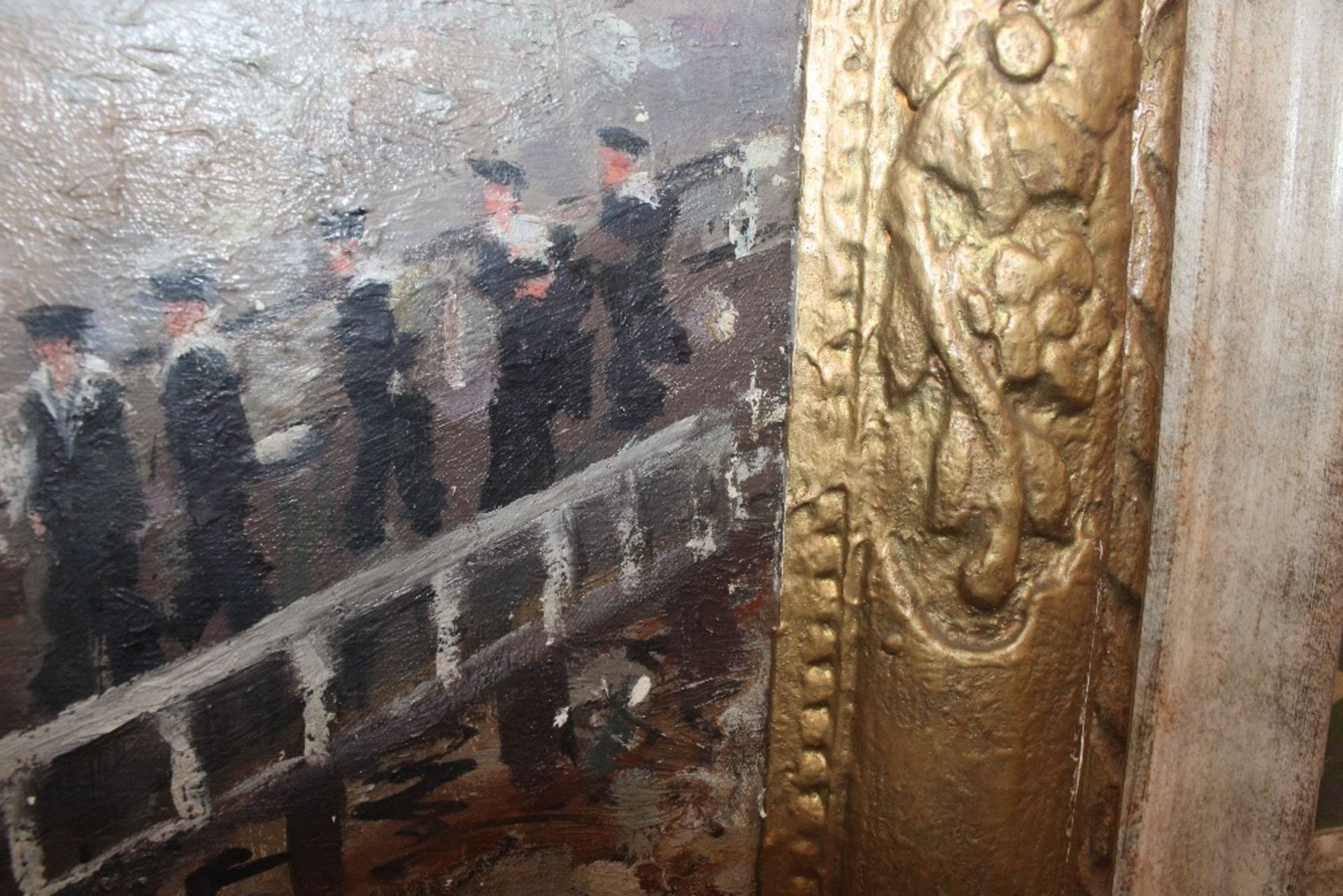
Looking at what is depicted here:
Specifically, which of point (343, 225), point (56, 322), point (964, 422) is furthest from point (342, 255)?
point (964, 422)

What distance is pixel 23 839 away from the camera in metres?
0.84

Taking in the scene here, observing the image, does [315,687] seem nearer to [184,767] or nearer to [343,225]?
[184,767]

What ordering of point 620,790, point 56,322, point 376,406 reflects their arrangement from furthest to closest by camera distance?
point 620,790
point 376,406
point 56,322

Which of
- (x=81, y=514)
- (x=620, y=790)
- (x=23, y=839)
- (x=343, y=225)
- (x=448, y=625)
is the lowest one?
(x=620, y=790)

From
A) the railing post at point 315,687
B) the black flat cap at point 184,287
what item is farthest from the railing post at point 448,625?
the black flat cap at point 184,287

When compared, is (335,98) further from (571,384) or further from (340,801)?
(340,801)

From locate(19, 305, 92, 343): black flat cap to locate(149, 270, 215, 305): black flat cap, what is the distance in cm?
6

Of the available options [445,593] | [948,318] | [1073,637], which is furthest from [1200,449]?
[445,593]

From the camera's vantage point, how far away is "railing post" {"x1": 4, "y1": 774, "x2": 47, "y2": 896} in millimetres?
831

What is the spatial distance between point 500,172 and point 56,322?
42cm

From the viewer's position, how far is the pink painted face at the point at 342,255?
0.88 m

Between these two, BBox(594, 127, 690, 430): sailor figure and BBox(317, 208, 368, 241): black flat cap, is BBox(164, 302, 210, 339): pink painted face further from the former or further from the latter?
BBox(594, 127, 690, 430): sailor figure

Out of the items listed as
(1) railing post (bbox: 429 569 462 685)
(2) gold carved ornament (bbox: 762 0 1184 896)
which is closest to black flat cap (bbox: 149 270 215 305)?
(1) railing post (bbox: 429 569 462 685)

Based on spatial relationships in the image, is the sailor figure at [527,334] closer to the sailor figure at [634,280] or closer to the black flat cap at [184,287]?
the sailor figure at [634,280]
